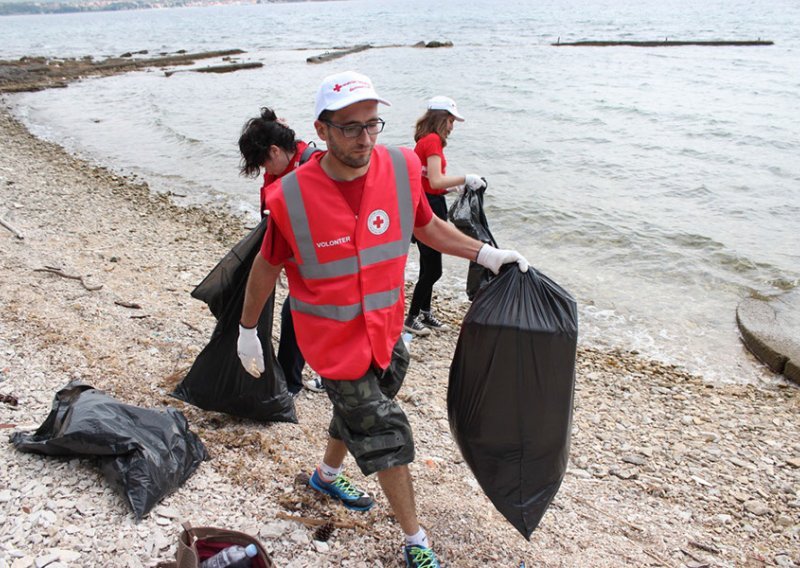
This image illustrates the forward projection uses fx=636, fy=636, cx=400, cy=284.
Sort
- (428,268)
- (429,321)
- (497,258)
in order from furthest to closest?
1. (429,321)
2. (428,268)
3. (497,258)

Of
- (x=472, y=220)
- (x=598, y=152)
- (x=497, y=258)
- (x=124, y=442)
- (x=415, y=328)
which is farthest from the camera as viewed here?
(x=598, y=152)

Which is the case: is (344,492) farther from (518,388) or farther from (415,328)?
(415,328)

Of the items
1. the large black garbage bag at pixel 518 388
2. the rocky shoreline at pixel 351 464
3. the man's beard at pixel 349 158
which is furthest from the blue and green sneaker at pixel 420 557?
the man's beard at pixel 349 158

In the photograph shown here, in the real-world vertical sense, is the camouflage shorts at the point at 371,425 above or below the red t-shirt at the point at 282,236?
below

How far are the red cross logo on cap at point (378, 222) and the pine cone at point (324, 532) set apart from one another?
1.33m

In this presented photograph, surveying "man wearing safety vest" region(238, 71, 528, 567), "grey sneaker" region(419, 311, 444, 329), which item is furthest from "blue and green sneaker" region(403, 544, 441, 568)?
"grey sneaker" region(419, 311, 444, 329)

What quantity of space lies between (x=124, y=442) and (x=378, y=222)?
1472 mm

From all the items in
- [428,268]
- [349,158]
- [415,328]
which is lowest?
[415,328]

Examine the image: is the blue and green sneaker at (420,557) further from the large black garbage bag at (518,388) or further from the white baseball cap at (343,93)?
the white baseball cap at (343,93)

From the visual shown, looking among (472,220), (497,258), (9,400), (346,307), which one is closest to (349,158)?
(346,307)

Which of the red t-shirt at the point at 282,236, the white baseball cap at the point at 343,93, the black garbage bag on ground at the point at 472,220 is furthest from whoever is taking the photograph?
the black garbage bag on ground at the point at 472,220

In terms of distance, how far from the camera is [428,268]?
535 centimetres

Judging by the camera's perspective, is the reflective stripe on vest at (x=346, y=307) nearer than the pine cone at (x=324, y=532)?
Yes

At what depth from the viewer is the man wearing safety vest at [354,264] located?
2.21 m
